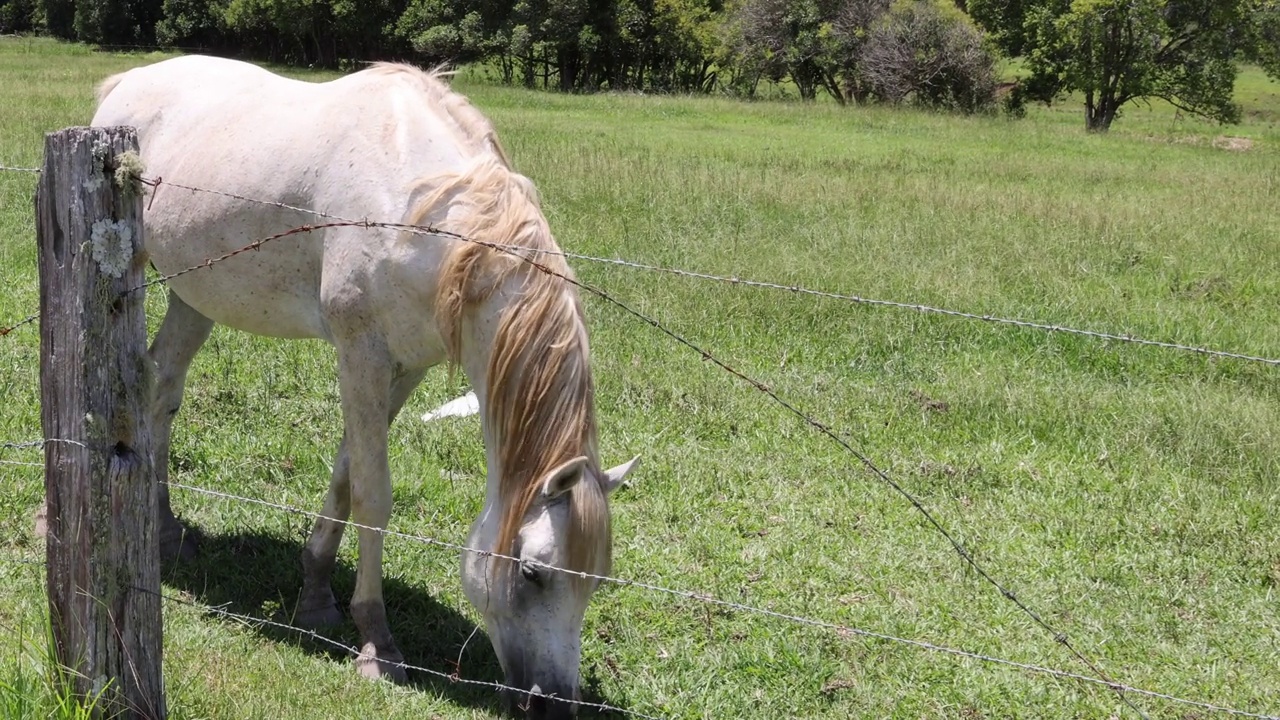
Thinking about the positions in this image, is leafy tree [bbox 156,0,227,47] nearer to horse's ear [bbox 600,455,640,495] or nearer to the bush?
the bush

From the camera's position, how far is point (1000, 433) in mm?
6117

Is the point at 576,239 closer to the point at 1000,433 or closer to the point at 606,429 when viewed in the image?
the point at 606,429

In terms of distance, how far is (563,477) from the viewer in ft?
10.3

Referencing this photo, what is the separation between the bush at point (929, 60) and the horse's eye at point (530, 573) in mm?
29443

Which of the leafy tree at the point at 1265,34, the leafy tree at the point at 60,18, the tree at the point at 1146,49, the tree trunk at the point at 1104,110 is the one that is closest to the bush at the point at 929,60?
the tree at the point at 1146,49

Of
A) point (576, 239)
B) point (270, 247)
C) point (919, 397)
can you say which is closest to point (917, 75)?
point (576, 239)

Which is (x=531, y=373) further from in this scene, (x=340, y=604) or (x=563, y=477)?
(x=340, y=604)

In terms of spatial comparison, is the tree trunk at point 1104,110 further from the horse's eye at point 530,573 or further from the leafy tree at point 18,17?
the leafy tree at point 18,17

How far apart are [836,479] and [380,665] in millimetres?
2519

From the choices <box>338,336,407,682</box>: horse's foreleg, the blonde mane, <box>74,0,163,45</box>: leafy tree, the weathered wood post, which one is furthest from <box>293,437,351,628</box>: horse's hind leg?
<box>74,0,163,45</box>: leafy tree

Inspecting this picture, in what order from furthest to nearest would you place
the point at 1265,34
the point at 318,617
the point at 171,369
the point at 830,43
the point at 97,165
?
the point at 830,43, the point at 1265,34, the point at 171,369, the point at 318,617, the point at 97,165

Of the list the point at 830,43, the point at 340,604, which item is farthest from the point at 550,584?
the point at 830,43

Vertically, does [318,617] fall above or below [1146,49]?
below

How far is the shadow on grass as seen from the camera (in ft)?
12.6
